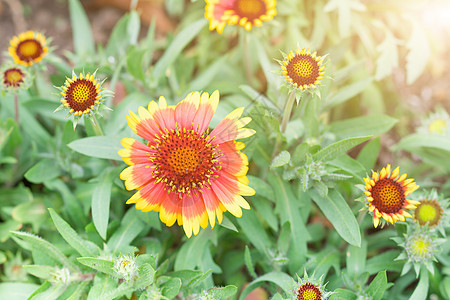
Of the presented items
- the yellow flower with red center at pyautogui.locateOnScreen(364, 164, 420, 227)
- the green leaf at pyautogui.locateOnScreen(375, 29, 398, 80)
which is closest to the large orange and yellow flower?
the yellow flower with red center at pyautogui.locateOnScreen(364, 164, 420, 227)

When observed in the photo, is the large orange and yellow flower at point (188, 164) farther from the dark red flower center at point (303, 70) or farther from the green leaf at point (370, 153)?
the green leaf at point (370, 153)

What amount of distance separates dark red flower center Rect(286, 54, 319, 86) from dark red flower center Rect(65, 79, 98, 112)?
2.46 ft

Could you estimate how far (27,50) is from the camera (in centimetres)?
199

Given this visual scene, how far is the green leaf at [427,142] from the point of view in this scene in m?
2.06

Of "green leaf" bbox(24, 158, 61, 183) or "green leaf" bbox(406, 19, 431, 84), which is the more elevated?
"green leaf" bbox(24, 158, 61, 183)

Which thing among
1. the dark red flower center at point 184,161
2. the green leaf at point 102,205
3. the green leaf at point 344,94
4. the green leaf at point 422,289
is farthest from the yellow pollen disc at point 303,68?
the green leaf at point 422,289

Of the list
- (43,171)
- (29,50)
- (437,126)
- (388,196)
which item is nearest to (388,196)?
(388,196)

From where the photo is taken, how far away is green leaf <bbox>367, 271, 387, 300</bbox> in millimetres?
1679

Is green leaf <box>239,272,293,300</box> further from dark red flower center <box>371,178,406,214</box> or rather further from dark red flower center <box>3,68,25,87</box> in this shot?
dark red flower center <box>3,68,25,87</box>

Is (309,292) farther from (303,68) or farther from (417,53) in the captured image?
(417,53)

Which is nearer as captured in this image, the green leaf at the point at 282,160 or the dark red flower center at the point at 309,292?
the dark red flower center at the point at 309,292

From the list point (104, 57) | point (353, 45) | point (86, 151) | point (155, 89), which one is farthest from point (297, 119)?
point (353, 45)

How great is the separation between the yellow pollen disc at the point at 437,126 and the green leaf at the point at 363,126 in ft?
1.49

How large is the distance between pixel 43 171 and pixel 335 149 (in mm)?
1461
